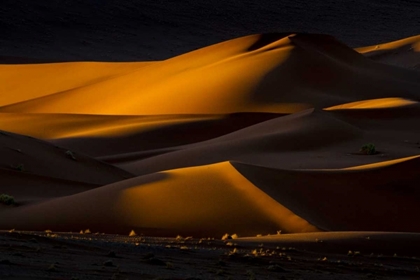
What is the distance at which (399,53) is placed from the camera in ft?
185

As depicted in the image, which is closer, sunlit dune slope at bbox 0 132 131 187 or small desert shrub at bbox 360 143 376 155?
sunlit dune slope at bbox 0 132 131 187

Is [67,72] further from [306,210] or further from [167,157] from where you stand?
[306,210]

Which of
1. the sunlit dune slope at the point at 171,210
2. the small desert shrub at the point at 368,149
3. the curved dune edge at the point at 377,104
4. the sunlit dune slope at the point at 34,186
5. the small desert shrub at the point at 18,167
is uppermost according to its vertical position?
the curved dune edge at the point at 377,104

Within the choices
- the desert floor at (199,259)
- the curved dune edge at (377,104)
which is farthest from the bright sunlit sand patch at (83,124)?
the desert floor at (199,259)

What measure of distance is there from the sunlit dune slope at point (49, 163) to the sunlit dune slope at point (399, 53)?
32.8 meters

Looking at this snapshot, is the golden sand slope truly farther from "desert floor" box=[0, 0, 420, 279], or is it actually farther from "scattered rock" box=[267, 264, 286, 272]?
"scattered rock" box=[267, 264, 286, 272]

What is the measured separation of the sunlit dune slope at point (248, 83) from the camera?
33781 mm

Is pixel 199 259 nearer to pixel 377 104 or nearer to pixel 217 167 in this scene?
pixel 217 167

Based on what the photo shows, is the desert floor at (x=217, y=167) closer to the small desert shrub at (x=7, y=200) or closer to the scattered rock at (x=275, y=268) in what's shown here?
the scattered rock at (x=275, y=268)

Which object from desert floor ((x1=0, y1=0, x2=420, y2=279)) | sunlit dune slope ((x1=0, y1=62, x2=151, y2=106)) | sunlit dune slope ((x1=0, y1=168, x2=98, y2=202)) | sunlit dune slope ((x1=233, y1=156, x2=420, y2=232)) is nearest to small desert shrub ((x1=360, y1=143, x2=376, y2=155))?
desert floor ((x1=0, y1=0, x2=420, y2=279))

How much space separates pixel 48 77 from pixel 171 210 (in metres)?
34.1

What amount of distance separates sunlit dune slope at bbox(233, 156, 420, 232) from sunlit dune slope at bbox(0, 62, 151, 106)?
2768 cm

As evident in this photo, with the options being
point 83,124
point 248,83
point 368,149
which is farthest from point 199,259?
point 248,83

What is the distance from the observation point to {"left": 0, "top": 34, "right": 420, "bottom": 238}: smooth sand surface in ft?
48.0
